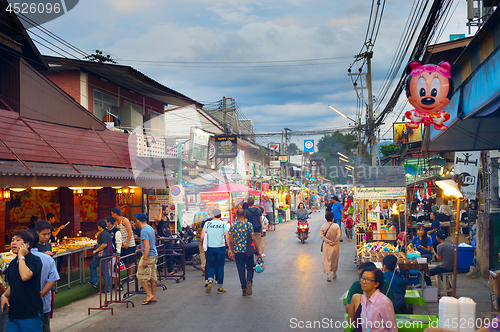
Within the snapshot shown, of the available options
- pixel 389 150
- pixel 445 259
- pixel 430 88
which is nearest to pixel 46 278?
pixel 430 88

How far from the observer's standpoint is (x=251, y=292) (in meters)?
9.46

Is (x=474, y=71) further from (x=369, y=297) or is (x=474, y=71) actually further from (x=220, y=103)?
(x=220, y=103)

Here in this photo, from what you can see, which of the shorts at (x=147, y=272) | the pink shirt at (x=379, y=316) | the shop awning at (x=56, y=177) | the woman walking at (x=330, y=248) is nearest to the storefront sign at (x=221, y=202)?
the shop awning at (x=56, y=177)

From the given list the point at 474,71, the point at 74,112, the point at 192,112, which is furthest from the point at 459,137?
the point at 192,112

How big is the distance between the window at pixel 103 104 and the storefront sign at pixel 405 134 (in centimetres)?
1830

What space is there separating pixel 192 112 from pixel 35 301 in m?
27.1

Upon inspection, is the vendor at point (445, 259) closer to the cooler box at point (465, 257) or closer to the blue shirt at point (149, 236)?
the cooler box at point (465, 257)

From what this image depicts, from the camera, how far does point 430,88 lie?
23.8 ft

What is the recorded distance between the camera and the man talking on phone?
5059 millimetres

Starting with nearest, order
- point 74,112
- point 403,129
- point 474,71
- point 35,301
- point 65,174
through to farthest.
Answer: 1. point 35,301
2. point 474,71
3. point 65,174
4. point 74,112
5. point 403,129

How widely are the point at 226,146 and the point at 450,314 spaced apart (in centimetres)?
2371

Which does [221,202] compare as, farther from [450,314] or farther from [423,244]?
[450,314]

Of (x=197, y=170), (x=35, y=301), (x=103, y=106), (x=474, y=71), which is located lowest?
(x=35, y=301)

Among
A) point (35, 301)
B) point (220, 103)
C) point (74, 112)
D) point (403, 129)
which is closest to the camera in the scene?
point (35, 301)
